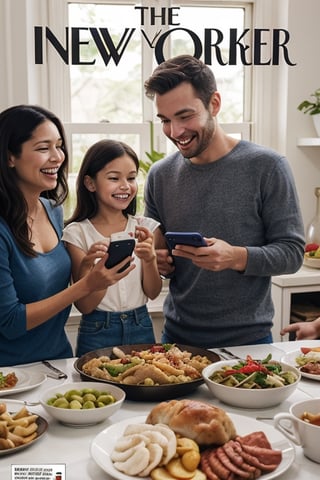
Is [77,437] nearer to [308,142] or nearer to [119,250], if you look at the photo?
[119,250]

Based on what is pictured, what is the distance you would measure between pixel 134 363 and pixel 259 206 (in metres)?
0.73

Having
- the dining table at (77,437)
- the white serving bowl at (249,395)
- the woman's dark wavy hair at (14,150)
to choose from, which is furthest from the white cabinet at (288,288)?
the white serving bowl at (249,395)

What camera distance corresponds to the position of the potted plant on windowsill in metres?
3.51

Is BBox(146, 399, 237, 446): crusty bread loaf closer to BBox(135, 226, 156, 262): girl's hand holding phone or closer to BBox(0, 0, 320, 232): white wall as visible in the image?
BBox(135, 226, 156, 262): girl's hand holding phone

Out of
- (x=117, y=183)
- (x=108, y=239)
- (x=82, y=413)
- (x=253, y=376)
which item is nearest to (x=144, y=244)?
(x=108, y=239)

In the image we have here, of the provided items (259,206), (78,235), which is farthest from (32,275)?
(259,206)

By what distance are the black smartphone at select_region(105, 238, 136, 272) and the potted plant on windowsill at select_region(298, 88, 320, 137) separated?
2033 millimetres

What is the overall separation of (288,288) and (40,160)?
1601mm

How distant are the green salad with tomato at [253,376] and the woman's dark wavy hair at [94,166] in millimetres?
834

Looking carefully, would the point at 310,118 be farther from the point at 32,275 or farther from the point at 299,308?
the point at 32,275

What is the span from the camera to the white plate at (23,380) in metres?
Answer: 1.56

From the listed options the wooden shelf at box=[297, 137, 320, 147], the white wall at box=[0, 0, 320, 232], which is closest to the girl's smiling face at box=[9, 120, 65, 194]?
the white wall at box=[0, 0, 320, 232]

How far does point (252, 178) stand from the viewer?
2.07 meters

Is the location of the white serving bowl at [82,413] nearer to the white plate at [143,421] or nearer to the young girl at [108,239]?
the white plate at [143,421]
